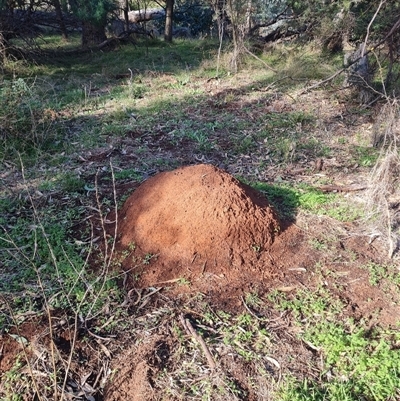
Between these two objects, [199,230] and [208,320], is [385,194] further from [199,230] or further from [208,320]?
[208,320]

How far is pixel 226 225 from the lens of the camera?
10.5 ft

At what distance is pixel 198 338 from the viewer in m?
2.55

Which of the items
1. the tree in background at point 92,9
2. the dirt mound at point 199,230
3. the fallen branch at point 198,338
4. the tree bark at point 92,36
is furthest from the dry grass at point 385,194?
the tree bark at point 92,36

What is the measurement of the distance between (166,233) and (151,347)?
39.5 inches

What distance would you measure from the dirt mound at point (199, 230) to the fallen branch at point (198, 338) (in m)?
0.43

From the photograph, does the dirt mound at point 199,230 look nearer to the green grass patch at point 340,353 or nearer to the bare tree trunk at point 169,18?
the green grass patch at point 340,353

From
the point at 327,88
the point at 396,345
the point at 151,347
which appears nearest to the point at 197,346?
the point at 151,347

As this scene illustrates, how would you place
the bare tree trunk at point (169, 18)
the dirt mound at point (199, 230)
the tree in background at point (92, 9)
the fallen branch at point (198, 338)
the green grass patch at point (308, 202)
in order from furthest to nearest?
the bare tree trunk at point (169, 18) < the tree in background at point (92, 9) < the green grass patch at point (308, 202) < the dirt mound at point (199, 230) < the fallen branch at point (198, 338)

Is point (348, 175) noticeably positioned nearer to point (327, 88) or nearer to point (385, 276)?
point (385, 276)

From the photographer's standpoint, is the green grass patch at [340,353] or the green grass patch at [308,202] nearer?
the green grass patch at [340,353]

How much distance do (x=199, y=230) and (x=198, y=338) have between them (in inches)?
35.6

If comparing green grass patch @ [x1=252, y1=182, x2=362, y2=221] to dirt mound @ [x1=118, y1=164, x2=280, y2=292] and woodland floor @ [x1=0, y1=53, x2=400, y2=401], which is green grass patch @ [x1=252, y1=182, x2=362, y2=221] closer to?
woodland floor @ [x1=0, y1=53, x2=400, y2=401]

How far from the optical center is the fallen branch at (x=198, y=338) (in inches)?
94.7

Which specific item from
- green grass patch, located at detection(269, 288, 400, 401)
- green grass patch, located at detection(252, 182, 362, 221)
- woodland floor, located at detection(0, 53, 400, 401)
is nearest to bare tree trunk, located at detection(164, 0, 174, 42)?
woodland floor, located at detection(0, 53, 400, 401)
